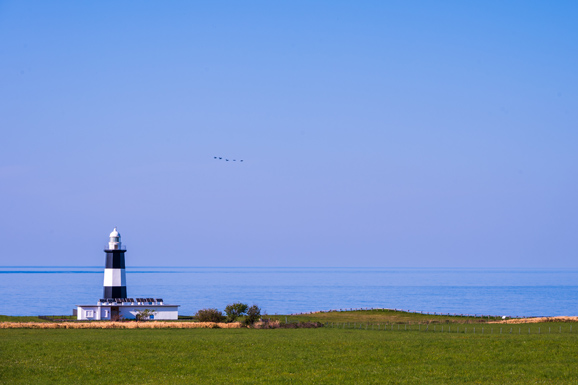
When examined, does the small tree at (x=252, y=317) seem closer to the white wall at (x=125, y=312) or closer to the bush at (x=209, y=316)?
the bush at (x=209, y=316)

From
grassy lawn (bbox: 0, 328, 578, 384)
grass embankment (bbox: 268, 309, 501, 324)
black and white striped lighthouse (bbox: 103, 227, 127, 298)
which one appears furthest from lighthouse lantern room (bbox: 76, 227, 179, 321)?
grassy lawn (bbox: 0, 328, 578, 384)

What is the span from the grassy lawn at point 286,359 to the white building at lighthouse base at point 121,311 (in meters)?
23.6

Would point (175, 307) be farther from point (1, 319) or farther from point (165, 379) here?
point (165, 379)

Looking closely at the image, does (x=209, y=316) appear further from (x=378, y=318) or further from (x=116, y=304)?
(x=378, y=318)

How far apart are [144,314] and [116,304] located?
4625mm

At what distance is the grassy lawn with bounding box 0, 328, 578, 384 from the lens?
35906 millimetres

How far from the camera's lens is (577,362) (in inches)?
1561

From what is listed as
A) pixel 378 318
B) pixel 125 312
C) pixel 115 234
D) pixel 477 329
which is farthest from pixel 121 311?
pixel 477 329

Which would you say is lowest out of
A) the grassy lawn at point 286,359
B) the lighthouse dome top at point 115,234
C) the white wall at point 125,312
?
the grassy lawn at point 286,359

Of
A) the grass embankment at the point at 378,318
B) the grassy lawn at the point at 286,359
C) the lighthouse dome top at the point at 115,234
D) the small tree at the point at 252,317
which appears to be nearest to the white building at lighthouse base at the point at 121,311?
the lighthouse dome top at the point at 115,234

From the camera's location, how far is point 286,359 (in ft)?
137

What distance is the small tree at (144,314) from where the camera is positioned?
247 feet

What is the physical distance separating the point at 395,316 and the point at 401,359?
46.1m

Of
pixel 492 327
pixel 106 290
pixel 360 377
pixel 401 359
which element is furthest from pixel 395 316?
pixel 360 377
